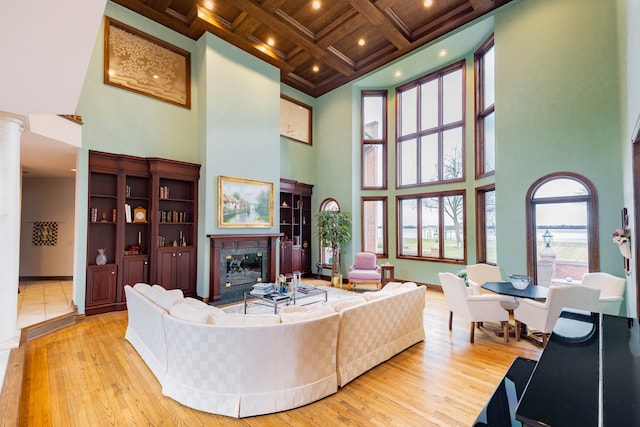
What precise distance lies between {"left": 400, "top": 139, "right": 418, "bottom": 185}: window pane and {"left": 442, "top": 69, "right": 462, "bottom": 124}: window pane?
1.00 metres


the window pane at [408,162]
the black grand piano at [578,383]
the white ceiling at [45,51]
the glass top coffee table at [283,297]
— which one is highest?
the window pane at [408,162]

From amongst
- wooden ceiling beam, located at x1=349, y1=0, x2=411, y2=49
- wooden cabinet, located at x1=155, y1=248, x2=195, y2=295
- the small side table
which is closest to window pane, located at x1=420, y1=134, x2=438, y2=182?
wooden ceiling beam, located at x1=349, y1=0, x2=411, y2=49

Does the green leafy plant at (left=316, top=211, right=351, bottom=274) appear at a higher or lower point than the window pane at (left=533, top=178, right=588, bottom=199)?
lower

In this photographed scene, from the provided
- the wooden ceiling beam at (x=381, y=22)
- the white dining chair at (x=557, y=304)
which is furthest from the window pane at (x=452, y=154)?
the white dining chair at (x=557, y=304)

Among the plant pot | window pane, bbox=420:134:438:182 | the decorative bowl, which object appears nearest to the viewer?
the decorative bowl

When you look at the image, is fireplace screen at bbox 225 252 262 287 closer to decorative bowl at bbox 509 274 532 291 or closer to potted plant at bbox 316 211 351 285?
potted plant at bbox 316 211 351 285

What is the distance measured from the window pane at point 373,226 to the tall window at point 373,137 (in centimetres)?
55

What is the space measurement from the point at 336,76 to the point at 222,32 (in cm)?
339

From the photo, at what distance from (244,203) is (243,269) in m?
1.51

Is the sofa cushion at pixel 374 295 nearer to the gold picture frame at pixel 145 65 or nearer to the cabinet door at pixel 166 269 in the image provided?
the cabinet door at pixel 166 269

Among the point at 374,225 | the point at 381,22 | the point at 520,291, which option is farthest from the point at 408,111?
Result: the point at 520,291

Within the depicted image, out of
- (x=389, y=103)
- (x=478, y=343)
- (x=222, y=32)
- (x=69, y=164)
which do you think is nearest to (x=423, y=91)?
(x=389, y=103)

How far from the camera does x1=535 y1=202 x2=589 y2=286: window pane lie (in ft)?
15.2

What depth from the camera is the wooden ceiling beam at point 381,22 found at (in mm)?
5637
